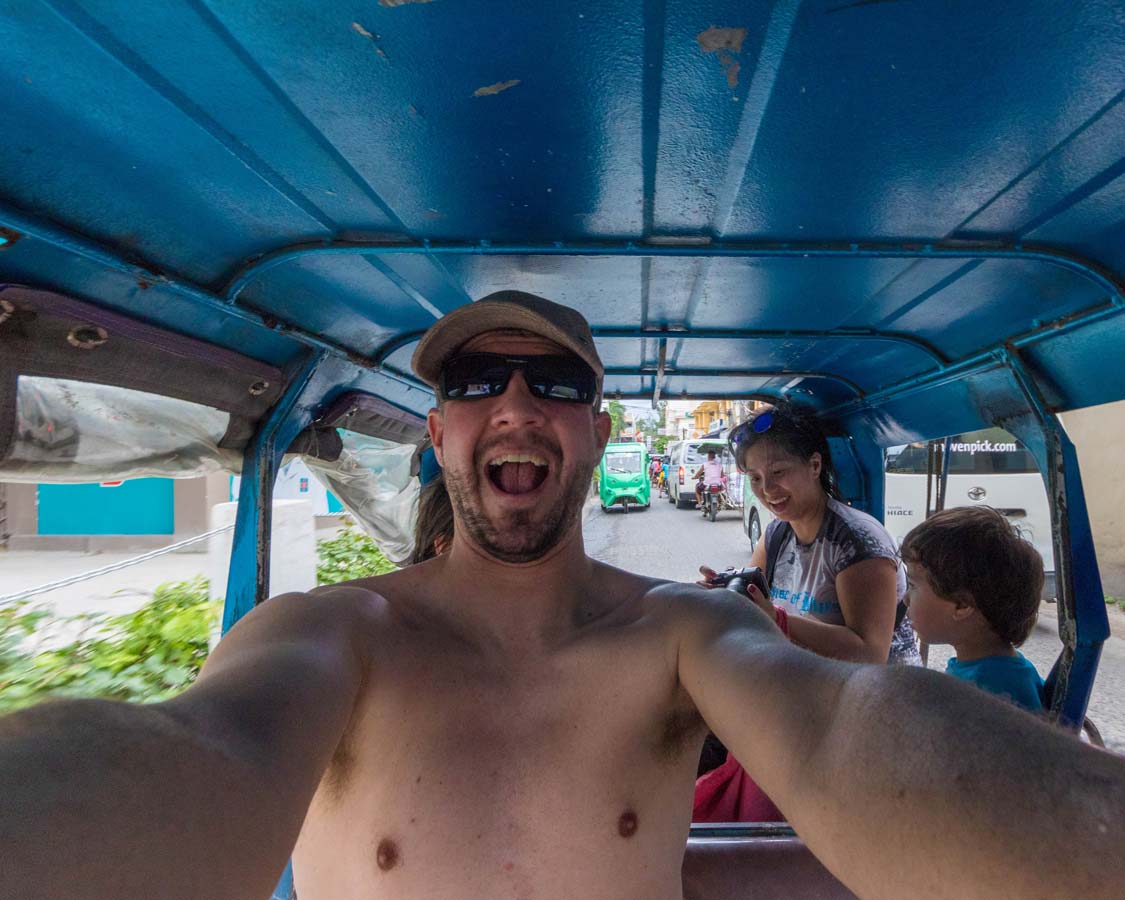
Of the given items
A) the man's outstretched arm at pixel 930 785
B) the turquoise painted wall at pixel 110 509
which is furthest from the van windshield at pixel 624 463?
the man's outstretched arm at pixel 930 785

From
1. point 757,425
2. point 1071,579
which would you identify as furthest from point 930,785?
point 757,425

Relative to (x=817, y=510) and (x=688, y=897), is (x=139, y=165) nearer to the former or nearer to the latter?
(x=688, y=897)

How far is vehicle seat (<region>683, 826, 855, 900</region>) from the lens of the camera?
2035 mm

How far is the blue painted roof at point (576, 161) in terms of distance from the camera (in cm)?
96

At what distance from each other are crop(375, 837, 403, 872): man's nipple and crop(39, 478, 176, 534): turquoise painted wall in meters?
11.4

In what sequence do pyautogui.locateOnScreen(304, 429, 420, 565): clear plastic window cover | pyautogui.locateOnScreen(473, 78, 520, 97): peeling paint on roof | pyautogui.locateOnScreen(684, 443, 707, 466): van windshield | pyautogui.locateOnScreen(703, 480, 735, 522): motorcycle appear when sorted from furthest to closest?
pyautogui.locateOnScreen(684, 443, 707, 466): van windshield
pyautogui.locateOnScreen(703, 480, 735, 522): motorcycle
pyautogui.locateOnScreen(304, 429, 420, 565): clear plastic window cover
pyautogui.locateOnScreen(473, 78, 520, 97): peeling paint on roof

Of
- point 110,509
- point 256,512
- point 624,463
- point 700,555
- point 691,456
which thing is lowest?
point 700,555

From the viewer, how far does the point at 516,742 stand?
1.40 metres

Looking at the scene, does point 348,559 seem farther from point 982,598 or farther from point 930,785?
point 930,785

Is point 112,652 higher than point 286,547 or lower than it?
lower

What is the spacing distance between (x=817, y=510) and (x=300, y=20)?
8.88 ft

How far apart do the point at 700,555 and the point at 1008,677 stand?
33.0ft

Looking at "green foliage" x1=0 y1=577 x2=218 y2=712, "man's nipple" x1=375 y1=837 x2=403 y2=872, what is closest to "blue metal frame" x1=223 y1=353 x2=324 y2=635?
"man's nipple" x1=375 y1=837 x2=403 y2=872

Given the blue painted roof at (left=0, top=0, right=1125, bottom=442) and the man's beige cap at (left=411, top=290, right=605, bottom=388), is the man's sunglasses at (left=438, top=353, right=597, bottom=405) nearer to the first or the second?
the man's beige cap at (left=411, top=290, right=605, bottom=388)
